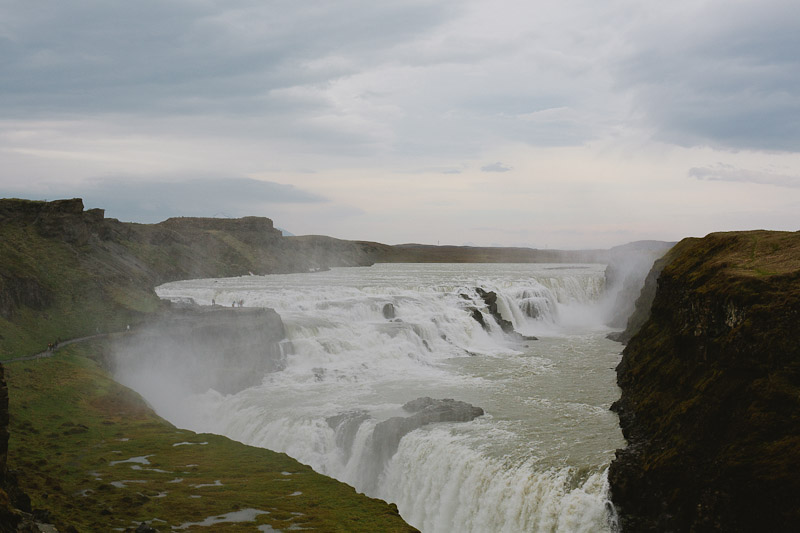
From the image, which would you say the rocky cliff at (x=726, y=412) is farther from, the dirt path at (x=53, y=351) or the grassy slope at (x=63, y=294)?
the grassy slope at (x=63, y=294)

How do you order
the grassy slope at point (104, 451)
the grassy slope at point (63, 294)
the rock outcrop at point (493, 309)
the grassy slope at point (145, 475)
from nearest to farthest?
1. the grassy slope at point (145, 475)
2. the grassy slope at point (104, 451)
3. the grassy slope at point (63, 294)
4. the rock outcrop at point (493, 309)

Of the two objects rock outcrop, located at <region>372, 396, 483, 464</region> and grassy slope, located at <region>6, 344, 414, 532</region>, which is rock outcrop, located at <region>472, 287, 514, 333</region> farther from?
grassy slope, located at <region>6, 344, 414, 532</region>

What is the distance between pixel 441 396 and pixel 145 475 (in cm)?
1411

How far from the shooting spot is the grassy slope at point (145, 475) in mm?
14438

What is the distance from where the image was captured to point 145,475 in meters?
17.3

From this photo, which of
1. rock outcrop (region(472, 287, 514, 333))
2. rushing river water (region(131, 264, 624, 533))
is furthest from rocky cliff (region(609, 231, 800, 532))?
rock outcrop (region(472, 287, 514, 333))

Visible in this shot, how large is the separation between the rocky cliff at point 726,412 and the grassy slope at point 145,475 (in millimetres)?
6954

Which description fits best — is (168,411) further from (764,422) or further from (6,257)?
(764,422)

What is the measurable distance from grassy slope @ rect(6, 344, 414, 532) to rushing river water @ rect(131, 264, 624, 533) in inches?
122

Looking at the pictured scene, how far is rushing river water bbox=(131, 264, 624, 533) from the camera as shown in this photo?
57.2ft

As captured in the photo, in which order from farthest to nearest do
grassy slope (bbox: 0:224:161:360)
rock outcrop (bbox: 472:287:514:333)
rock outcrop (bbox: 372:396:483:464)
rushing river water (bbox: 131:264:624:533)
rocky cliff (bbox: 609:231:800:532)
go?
rock outcrop (bbox: 472:287:514:333)
grassy slope (bbox: 0:224:161:360)
rock outcrop (bbox: 372:396:483:464)
rushing river water (bbox: 131:264:624:533)
rocky cliff (bbox: 609:231:800:532)

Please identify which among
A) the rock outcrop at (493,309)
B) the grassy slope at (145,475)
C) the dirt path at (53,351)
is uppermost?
the rock outcrop at (493,309)

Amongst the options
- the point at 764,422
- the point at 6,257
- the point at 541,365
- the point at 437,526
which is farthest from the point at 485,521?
the point at 6,257

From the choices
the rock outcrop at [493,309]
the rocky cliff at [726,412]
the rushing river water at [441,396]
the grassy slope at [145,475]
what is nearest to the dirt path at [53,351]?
the rushing river water at [441,396]
